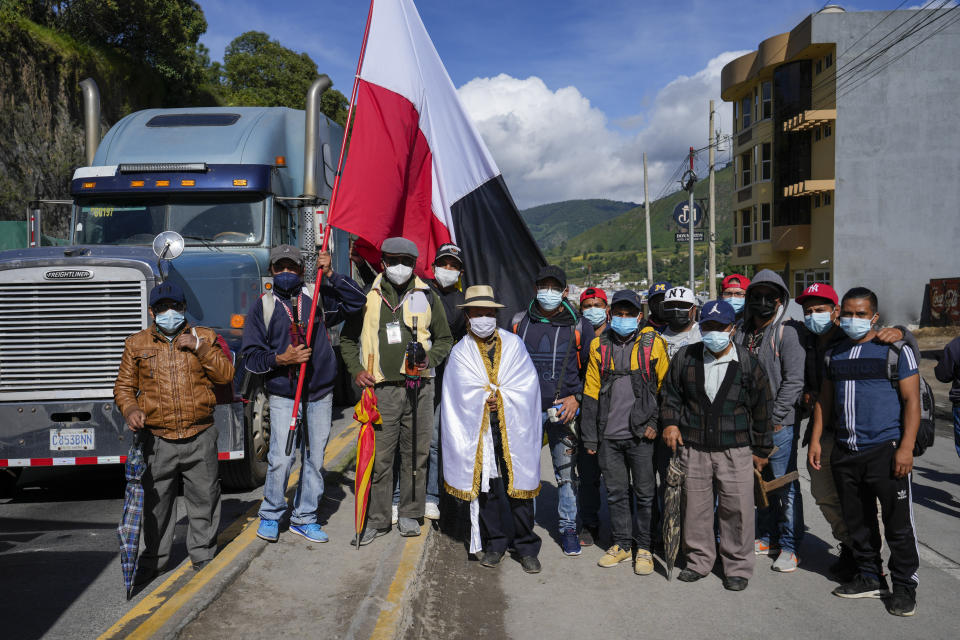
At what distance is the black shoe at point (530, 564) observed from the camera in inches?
202

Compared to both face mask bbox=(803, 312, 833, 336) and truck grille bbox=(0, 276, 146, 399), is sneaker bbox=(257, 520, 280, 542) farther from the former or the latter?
face mask bbox=(803, 312, 833, 336)

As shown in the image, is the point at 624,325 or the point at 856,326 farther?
the point at 624,325

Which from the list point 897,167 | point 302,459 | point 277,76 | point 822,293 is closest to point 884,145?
point 897,167

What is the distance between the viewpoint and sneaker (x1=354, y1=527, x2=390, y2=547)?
17.5 feet

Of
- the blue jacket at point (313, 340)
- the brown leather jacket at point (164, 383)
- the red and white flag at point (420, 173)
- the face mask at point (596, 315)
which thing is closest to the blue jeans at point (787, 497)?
the face mask at point (596, 315)

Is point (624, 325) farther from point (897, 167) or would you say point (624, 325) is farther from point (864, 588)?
point (897, 167)

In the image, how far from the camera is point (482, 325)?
5082mm

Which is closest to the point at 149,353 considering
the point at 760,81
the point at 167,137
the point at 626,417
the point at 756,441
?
the point at 626,417

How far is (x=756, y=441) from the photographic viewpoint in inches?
191

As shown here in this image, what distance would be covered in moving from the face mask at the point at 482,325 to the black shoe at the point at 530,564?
5.26 ft

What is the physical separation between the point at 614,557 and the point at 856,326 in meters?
2.28

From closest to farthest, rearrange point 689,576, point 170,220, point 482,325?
1. point 689,576
2. point 482,325
3. point 170,220

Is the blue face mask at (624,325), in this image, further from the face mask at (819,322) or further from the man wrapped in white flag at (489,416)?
the face mask at (819,322)

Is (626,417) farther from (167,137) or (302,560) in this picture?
(167,137)
